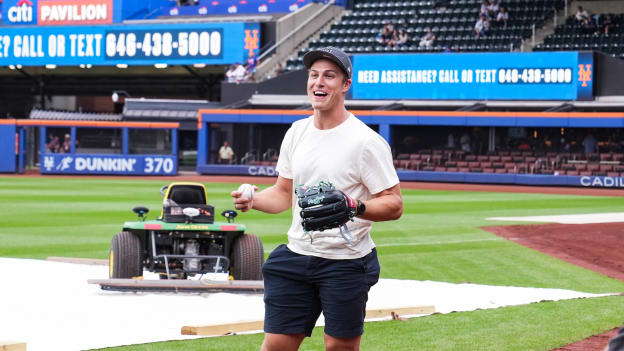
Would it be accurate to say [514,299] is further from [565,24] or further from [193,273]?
[565,24]

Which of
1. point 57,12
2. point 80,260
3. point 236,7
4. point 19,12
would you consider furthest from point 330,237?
point 19,12

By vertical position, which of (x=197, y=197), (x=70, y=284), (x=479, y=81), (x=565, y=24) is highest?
(x=565, y=24)

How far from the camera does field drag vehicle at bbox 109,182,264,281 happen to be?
35.3 feet

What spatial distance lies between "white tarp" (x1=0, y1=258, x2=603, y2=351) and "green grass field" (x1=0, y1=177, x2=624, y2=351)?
0.51 m

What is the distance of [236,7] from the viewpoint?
180 ft

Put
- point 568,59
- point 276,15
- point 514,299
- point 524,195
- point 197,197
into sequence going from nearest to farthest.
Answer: point 514,299, point 197,197, point 524,195, point 568,59, point 276,15

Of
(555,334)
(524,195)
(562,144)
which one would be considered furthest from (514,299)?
(562,144)

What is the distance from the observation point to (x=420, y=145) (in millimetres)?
42562

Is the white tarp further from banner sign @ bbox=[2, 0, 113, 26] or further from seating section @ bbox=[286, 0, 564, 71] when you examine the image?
banner sign @ bbox=[2, 0, 113, 26]

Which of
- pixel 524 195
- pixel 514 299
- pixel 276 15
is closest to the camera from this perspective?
pixel 514 299

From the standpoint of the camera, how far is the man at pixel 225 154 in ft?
143

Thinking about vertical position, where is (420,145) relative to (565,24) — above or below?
below

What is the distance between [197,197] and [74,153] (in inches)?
1279

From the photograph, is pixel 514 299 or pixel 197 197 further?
pixel 197 197
